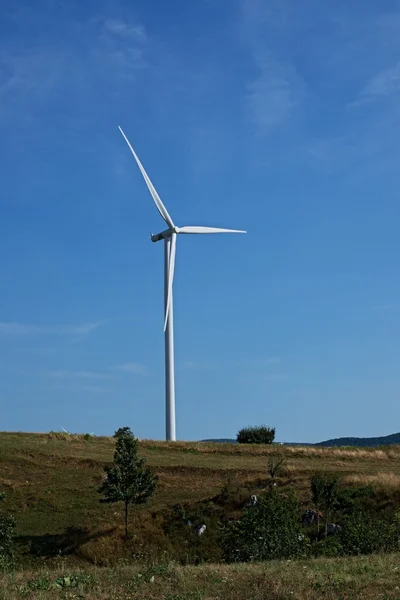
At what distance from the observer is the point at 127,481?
48.8 m

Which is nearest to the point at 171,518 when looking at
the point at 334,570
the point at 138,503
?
the point at 138,503

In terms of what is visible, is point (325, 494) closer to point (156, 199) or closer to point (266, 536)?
point (266, 536)

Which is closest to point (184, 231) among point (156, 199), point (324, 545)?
point (156, 199)

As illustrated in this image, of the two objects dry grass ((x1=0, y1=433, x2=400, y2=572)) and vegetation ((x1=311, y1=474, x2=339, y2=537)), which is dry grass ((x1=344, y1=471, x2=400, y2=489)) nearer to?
dry grass ((x1=0, y1=433, x2=400, y2=572))

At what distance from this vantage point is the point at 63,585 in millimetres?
18750

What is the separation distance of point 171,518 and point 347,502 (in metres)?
11.5

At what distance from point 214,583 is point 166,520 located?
30384mm

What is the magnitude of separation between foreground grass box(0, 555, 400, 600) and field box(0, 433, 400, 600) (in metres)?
0.03

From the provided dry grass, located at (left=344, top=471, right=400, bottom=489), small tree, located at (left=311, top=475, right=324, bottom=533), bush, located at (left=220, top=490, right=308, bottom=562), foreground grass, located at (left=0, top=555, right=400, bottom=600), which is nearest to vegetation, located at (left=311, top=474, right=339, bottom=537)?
small tree, located at (left=311, top=475, right=324, bottom=533)

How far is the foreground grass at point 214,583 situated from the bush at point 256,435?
73.9 m

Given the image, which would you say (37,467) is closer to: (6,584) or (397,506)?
(397,506)

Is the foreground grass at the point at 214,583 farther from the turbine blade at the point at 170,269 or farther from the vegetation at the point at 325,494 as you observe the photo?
the turbine blade at the point at 170,269

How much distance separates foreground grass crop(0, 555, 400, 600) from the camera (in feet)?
58.1

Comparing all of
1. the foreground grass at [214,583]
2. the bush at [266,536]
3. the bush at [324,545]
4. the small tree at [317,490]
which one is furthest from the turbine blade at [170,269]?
the foreground grass at [214,583]
